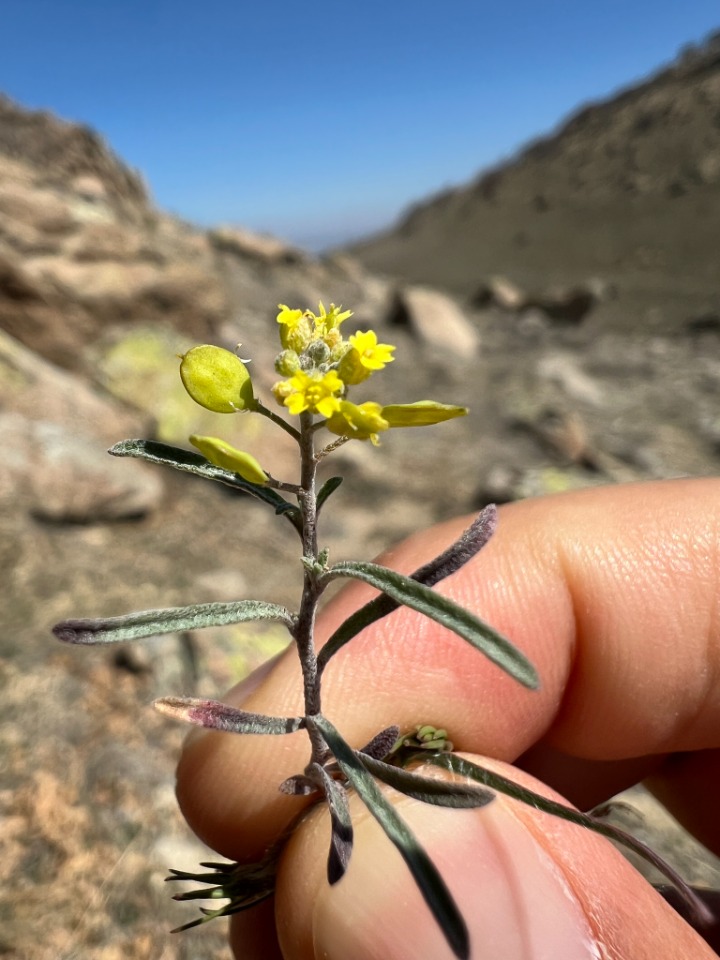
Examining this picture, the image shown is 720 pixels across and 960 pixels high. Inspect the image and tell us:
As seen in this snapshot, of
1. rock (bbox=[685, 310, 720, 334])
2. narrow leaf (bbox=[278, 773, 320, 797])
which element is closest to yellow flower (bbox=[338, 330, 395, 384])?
narrow leaf (bbox=[278, 773, 320, 797])

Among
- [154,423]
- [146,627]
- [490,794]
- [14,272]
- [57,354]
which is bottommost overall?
[490,794]

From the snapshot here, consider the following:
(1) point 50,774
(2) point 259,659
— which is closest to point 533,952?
(1) point 50,774

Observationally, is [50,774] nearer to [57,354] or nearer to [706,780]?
[706,780]

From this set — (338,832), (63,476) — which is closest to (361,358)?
(338,832)

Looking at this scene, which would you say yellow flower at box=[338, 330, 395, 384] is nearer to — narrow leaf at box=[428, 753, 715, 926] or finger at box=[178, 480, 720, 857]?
narrow leaf at box=[428, 753, 715, 926]

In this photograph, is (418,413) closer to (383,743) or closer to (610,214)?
(383,743)

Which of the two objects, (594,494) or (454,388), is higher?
(454,388)
